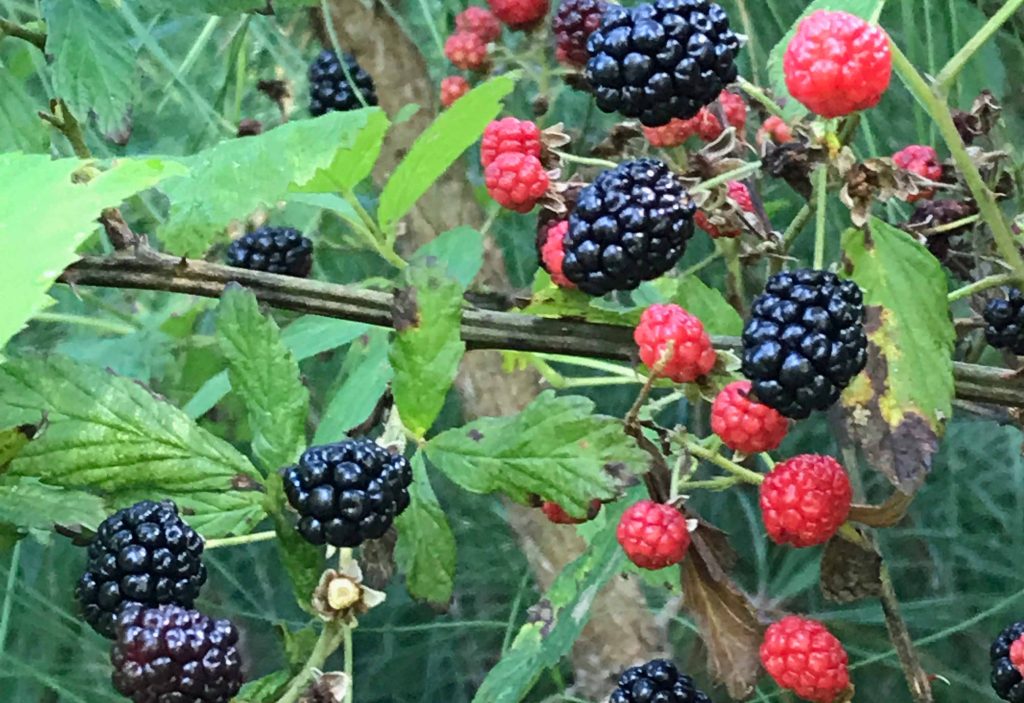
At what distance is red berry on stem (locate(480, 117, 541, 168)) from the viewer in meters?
0.53

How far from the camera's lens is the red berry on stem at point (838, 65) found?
0.38 meters

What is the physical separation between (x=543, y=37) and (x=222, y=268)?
458 millimetres

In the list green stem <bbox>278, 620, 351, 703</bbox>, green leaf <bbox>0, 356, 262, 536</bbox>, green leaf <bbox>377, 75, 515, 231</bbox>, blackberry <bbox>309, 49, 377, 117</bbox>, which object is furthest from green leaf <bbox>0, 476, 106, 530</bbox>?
blackberry <bbox>309, 49, 377, 117</bbox>

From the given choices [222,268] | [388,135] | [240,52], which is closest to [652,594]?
[388,135]

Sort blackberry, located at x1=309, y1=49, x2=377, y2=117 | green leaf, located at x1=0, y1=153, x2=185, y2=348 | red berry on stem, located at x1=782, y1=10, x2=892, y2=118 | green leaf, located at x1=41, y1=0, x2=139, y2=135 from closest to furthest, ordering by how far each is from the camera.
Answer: green leaf, located at x1=0, y1=153, x2=185, y2=348
red berry on stem, located at x1=782, y1=10, x2=892, y2=118
green leaf, located at x1=41, y1=0, x2=139, y2=135
blackberry, located at x1=309, y1=49, x2=377, y2=117

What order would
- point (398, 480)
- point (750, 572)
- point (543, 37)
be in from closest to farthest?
point (398, 480), point (543, 37), point (750, 572)

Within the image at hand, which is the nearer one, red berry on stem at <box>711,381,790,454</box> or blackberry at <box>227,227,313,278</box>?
red berry on stem at <box>711,381,790,454</box>

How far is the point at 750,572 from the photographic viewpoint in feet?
3.78

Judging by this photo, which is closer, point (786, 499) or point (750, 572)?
point (786, 499)

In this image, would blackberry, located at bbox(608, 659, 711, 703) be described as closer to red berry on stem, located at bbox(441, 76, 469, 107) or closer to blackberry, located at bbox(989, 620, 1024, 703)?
blackberry, located at bbox(989, 620, 1024, 703)

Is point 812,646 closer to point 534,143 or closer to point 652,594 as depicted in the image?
point 534,143

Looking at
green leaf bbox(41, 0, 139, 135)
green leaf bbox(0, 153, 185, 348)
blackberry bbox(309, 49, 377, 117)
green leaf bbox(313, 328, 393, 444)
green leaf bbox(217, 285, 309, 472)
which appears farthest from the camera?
blackberry bbox(309, 49, 377, 117)

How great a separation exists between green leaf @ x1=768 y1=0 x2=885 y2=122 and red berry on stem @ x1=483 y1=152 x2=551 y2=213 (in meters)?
0.12

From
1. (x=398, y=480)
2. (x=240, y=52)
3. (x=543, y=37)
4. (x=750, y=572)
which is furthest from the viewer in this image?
(x=750, y=572)
